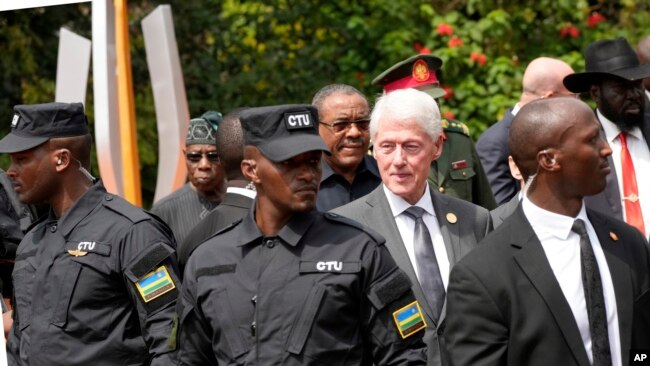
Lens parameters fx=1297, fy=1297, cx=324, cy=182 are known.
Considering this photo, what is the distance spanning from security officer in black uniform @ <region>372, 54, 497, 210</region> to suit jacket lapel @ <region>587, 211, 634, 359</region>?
247cm

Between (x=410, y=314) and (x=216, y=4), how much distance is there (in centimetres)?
1069

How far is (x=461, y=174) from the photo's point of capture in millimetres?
7305

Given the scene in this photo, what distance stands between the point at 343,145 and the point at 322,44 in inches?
293

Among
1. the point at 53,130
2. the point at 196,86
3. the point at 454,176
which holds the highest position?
the point at 53,130

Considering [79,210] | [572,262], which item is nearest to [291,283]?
[572,262]

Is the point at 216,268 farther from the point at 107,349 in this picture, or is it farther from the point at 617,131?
the point at 617,131

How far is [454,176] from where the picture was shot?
7309 millimetres

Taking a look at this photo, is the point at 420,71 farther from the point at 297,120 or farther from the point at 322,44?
the point at 322,44

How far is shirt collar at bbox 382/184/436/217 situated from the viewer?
5.90 meters

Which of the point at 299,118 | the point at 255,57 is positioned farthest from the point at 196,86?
the point at 299,118

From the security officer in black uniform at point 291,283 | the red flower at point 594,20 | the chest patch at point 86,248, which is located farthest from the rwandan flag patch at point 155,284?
the red flower at point 594,20

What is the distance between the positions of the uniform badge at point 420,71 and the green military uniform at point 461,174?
39cm

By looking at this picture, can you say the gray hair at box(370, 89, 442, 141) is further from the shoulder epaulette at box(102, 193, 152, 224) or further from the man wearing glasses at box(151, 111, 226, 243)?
the man wearing glasses at box(151, 111, 226, 243)

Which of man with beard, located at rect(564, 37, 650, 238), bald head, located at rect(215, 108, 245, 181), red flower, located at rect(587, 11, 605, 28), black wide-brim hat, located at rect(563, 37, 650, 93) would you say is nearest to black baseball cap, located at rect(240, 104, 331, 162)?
bald head, located at rect(215, 108, 245, 181)
